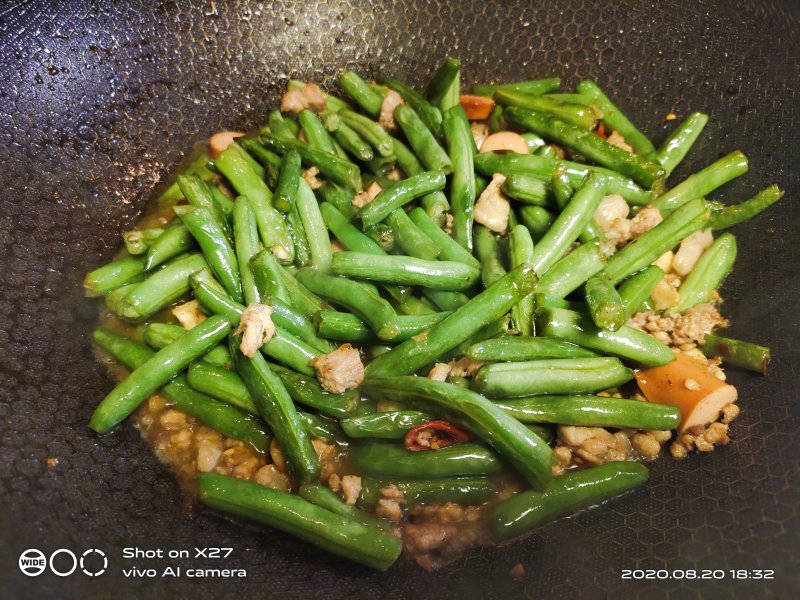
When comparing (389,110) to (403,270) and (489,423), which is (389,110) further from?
(489,423)

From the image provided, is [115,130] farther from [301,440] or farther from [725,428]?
[725,428]

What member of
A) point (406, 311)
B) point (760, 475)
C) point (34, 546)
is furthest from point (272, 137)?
point (760, 475)

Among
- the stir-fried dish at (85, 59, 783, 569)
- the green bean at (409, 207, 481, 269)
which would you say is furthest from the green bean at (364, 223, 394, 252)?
the green bean at (409, 207, 481, 269)

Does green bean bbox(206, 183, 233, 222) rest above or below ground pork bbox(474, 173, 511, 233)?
above

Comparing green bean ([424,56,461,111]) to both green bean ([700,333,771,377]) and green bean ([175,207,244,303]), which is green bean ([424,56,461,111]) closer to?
green bean ([175,207,244,303])

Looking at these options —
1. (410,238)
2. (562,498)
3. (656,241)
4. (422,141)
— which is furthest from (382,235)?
(562,498)
